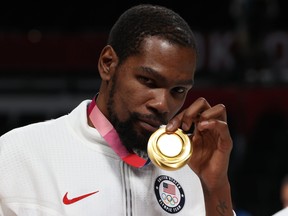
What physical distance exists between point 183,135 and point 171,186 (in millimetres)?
254

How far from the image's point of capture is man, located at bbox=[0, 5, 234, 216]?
2.01 metres

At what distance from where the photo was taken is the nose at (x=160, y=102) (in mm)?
2000

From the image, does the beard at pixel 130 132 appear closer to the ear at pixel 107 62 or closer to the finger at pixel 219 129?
the ear at pixel 107 62

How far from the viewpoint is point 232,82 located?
7.76 metres

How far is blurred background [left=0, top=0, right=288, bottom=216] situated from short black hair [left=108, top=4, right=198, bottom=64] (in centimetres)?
535

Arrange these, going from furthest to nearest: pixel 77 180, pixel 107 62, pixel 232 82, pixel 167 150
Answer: pixel 232 82 < pixel 107 62 < pixel 77 180 < pixel 167 150

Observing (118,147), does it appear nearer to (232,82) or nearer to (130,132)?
(130,132)

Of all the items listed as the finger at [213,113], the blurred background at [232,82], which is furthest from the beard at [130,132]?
the blurred background at [232,82]

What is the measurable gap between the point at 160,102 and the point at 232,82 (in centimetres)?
583

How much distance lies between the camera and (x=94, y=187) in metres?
2.04

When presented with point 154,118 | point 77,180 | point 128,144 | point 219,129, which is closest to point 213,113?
point 219,129

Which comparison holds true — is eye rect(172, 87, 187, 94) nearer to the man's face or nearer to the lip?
the man's face

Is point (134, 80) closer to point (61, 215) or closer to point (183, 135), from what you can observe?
point (183, 135)

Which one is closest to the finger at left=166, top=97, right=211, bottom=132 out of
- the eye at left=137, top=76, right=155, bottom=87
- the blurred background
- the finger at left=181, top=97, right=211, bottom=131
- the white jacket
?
the finger at left=181, top=97, right=211, bottom=131
